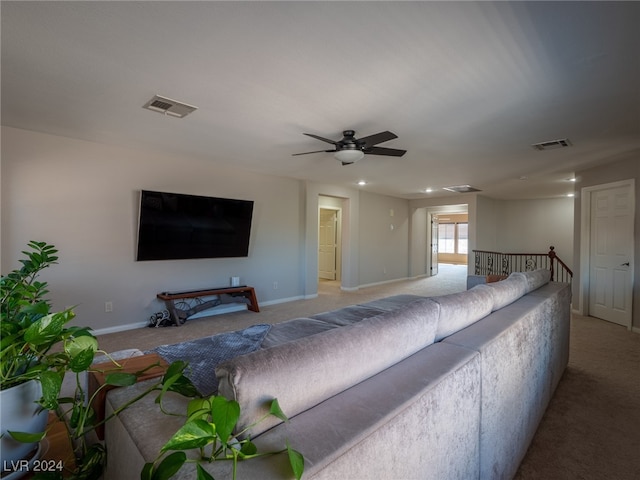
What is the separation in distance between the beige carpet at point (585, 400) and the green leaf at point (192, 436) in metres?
1.93

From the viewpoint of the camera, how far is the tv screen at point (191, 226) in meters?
4.08

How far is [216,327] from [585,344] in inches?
180

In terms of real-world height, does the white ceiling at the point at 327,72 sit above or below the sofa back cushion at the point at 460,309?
above

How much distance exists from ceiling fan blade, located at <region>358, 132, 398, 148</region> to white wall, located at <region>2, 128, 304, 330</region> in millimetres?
2650

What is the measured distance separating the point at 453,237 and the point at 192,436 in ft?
52.3

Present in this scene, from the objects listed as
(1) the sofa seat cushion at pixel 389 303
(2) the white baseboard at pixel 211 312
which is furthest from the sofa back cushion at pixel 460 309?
(2) the white baseboard at pixel 211 312

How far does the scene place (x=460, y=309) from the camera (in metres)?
1.65

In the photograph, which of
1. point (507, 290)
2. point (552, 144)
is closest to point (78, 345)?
point (507, 290)

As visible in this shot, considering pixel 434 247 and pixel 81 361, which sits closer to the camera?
pixel 81 361

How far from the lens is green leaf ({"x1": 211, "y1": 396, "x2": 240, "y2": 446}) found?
1.97 feet

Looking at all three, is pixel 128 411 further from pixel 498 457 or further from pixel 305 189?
pixel 305 189

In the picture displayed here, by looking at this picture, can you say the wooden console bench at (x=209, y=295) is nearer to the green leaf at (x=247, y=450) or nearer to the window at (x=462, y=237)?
the green leaf at (x=247, y=450)

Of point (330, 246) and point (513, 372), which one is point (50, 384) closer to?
point (513, 372)

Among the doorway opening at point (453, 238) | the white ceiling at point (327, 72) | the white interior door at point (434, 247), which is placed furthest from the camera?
the doorway opening at point (453, 238)
